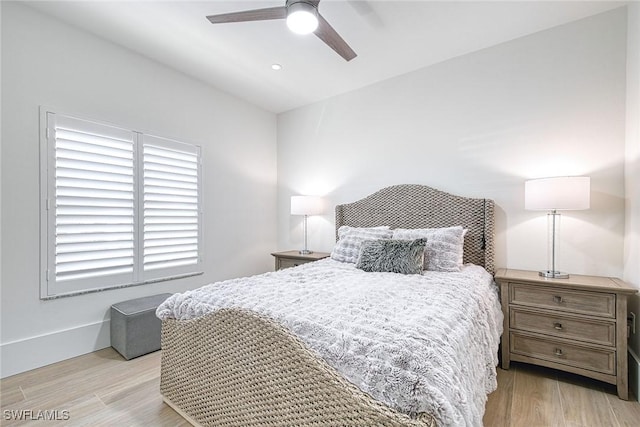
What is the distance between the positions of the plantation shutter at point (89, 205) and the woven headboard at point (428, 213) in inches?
91.2

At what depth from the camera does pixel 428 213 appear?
3150 mm

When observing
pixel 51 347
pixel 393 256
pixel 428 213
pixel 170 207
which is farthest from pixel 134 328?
pixel 428 213

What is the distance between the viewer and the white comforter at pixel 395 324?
0.99m

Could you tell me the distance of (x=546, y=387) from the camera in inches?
85.0

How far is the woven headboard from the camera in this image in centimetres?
283

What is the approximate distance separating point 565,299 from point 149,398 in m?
3.02

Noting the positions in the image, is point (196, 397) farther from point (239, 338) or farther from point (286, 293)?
point (286, 293)

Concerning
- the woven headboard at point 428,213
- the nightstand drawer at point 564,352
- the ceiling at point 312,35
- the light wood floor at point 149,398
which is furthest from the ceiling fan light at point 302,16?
the nightstand drawer at point 564,352

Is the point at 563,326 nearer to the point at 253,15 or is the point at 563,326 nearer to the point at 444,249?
the point at 444,249

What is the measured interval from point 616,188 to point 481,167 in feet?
3.25

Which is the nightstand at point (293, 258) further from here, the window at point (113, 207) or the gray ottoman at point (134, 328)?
the gray ottoman at point (134, 328)

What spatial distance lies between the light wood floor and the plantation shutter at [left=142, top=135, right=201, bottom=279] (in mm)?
1041

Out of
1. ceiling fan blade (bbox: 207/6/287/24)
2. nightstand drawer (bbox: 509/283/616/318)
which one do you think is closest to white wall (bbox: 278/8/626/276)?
nightstand drawer (bbox: 509/283/616/318)

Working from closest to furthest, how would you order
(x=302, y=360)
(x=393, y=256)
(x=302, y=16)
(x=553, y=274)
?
(x=302, y=360), (x=302, y=16), (x=553, y=274), (x=393, y=256)
